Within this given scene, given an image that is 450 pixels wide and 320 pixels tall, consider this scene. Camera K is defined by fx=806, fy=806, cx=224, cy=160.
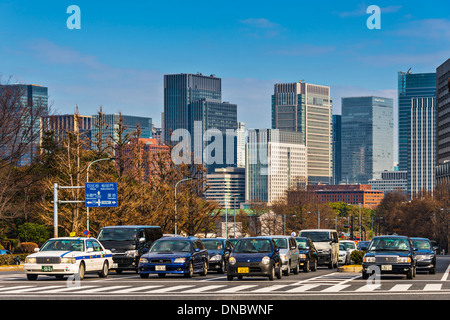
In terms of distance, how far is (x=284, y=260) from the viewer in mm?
33094

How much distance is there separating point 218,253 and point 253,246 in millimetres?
7387

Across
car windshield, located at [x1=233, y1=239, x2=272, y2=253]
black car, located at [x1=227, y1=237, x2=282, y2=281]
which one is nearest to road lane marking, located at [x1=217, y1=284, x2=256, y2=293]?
black car, located at [x1=227, y1=237, x2=282, y2=281]

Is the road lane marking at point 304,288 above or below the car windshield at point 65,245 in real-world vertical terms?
below

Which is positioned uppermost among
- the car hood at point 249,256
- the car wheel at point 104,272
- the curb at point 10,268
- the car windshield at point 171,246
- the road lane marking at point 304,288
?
the car windshield at point 171,246

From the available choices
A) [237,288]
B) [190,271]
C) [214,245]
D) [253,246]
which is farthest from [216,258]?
[237,288]

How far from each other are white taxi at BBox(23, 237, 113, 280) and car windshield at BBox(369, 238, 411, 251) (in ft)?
35.1

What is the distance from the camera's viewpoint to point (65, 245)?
31109mm

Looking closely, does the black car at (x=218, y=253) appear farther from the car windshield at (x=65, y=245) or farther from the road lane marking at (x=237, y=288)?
the road lane marking at (x=237, y=288)

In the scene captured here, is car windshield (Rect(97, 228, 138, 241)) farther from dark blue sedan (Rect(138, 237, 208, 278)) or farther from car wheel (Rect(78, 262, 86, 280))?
car wheel (Rect(78, 262, 86, 280))

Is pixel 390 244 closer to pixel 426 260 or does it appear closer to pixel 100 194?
pixel 426 260

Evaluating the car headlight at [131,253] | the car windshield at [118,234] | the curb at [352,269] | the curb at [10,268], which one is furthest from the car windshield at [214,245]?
the curb at [10,268]

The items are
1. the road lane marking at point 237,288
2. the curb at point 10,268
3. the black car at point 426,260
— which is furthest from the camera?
the curb at point 10,268

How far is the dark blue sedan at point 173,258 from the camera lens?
3097 cm
